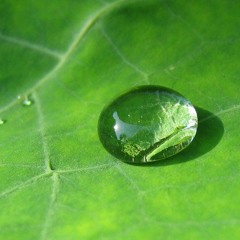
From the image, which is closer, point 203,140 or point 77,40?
point 203,140

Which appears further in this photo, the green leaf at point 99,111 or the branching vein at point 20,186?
the branching vein at point 20,186

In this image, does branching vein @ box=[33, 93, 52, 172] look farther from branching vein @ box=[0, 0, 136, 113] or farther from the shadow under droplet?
the shadow under droplet

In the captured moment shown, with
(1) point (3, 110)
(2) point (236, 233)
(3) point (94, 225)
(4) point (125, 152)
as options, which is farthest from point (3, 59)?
(2) point (236, 233)

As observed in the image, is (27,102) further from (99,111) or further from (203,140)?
(203,140)

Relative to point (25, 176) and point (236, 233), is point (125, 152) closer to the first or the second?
point (25, 176)

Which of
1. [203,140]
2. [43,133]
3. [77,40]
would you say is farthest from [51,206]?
[77,40]

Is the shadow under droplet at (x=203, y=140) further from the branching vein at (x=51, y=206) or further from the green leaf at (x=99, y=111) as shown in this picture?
the branching vein at (x=51, y=206)

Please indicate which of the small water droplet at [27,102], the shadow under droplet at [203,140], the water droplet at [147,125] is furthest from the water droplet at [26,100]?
the shadow under droplet at [203,140]
